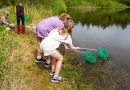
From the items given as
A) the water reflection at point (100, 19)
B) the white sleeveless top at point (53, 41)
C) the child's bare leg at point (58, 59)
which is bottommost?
the water reflection at point (100, 19)

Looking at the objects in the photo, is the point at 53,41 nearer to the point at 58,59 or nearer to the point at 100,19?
the point at 58,59

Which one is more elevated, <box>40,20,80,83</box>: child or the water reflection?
<box>40,20,80,83</box>: child

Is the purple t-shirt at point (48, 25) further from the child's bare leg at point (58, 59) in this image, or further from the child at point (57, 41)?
the child's bare leg at point (58, 59)

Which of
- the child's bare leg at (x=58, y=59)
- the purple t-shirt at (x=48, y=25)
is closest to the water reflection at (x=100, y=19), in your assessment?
the purple t-shirt at (x=48, y=25)

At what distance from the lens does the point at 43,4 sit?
672 inches

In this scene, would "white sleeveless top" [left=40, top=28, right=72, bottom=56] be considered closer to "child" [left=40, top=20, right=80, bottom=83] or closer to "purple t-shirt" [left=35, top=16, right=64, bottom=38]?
"child" [left=40, top=20, right=80, bottom=83]

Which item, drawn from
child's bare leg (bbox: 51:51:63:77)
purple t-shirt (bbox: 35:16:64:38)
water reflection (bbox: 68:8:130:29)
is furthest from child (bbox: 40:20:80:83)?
water reflection (bbox: 68:8:130:29)

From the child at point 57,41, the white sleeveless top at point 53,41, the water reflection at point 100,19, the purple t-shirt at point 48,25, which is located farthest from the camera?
the water reflection at point 100,19

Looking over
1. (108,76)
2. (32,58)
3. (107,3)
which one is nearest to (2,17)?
(32,58)

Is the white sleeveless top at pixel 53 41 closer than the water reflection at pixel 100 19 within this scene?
Yes

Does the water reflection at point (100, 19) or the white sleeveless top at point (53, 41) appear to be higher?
the white sleeveless top at point (53, 41)

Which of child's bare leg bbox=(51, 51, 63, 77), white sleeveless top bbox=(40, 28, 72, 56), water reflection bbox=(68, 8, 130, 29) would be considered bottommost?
water reflection bbox=(68, 8, 130, 29)

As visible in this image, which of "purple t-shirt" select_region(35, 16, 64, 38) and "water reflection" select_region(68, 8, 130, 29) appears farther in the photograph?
"water reflection" select_region(68, 8, 130, 29)

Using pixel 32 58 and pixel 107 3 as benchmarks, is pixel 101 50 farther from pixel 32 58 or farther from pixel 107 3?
pixel 107 3
